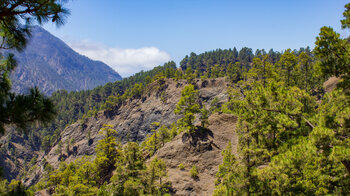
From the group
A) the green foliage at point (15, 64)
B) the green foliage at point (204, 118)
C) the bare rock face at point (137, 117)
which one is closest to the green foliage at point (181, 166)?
the green foliage at point (204, 118)

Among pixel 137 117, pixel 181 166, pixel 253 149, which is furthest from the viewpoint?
pixel 137 117

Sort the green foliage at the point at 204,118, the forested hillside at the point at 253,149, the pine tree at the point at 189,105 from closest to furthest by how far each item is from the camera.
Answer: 1. the forested hillside at the point at 253,149
2. the pine tree at the point at 189,105
3. the green foliage at the point at 204,118

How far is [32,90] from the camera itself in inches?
206

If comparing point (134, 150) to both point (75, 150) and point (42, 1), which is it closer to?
point (42, 1)

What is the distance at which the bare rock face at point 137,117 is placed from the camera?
287 ft

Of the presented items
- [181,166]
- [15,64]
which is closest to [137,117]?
[181,166]

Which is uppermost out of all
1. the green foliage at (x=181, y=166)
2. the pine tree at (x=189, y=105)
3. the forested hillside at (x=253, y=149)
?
the pine tree at (x=189, y=105)

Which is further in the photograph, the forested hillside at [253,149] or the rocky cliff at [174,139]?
the rocky cliff at [174,139]

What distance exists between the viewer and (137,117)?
318 feet

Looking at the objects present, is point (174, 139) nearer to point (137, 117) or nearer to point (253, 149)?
point (253, 149)

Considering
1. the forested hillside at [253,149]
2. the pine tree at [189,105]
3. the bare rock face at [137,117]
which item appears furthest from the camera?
the bare rock face at [137,117]

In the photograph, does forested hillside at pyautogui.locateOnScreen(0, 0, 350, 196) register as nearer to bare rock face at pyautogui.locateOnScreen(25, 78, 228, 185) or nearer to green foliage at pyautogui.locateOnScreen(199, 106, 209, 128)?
green foliage at pyautogui.locateOnScreen(199, 106, 209, 128)

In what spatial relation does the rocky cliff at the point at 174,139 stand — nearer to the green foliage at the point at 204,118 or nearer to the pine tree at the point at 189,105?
the green foliage at the point at 204,118

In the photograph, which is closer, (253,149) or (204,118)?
(253,149)
